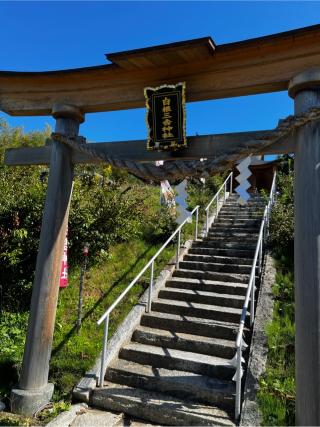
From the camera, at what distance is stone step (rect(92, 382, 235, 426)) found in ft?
11.9

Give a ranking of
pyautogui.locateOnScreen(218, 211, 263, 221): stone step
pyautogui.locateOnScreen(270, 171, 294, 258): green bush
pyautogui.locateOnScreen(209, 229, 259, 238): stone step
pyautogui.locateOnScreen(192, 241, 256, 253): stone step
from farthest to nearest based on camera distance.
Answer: pyautogui.locateOnScreen(218, 211, 263, 221): stone step
pyautogui.locateOnScreen(209, 229, 259, 238): stone step
pyautogui.locateOnScreen(192, 241, 256, 253): stone step
pyautogui.locateOnScreen(270, 171, 294, 258): green bush

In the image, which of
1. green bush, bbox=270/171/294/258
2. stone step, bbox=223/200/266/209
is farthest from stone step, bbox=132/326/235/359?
stone step, bbox=223/200/266/209

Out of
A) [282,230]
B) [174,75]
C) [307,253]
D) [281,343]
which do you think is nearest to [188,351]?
[281,343]

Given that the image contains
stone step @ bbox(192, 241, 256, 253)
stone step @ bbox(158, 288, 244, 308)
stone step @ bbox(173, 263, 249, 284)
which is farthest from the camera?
stone step @ bbox(192, 241, 256, 253)

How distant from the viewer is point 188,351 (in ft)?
15.9

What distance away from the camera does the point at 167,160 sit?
13.1 feet

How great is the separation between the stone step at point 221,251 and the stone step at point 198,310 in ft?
6.31

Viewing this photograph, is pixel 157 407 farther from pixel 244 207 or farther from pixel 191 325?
pixel 244 207

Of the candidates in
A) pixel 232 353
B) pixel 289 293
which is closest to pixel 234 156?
pixel 232 353

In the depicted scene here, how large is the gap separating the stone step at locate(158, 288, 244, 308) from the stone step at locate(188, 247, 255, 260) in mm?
1559

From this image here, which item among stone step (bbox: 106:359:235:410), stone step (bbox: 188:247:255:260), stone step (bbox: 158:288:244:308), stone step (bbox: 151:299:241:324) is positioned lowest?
stone step (bbox: 106:359:235:410)

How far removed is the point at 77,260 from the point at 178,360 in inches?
137

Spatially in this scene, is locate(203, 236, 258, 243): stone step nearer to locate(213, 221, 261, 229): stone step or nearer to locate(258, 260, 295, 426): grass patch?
locate(213, 221, 261, 229): stone step

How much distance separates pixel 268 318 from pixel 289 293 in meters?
0.82
